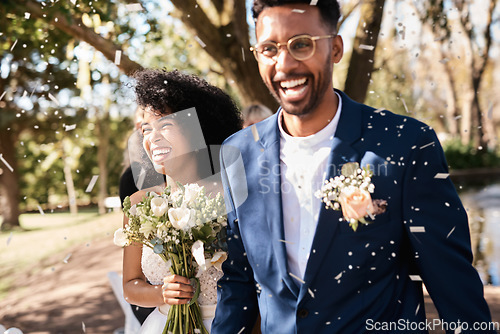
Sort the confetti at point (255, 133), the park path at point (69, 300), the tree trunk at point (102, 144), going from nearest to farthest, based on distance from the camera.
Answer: the confetti at point (255, 133) → the park path at point (69, 300) → the tree trunk at point (102, 144)

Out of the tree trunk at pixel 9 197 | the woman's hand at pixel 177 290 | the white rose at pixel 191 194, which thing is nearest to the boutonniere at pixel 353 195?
the white rose at pixel 191 194

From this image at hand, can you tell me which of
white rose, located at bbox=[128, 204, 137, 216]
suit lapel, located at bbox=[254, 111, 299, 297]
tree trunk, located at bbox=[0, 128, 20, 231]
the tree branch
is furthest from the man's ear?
tree trunk, located at bbox=[0, 128, 20, 231]

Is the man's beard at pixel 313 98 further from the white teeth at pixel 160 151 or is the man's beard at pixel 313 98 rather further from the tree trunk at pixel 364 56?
the tree trunk at pixel 364 56

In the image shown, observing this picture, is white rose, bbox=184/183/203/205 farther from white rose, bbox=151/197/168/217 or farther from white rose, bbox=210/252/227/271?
white rose, bbox=210/252/227/271

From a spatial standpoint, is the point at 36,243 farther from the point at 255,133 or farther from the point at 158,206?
the point at 255,133

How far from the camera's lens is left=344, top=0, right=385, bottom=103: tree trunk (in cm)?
502

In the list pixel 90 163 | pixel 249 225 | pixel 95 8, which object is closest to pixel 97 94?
pixel 95 8

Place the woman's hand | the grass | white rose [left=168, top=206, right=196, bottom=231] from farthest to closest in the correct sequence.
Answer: the grass, the woman's hand, white rose [left=168, top=206, right=196, bottom=231]

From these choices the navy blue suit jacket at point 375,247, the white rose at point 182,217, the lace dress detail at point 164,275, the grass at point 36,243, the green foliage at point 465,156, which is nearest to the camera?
the navy blue suit jacket at point 375,247

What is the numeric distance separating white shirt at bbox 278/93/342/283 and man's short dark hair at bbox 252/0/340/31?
0.31 meters

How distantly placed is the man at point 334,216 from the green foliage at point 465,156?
2255 cm

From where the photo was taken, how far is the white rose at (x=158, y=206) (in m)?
2.21

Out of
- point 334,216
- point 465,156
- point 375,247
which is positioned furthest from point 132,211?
point 465,156

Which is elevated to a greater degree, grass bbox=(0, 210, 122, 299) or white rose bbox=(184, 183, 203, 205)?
white rose bbox=(184, 183, 203, 205)
